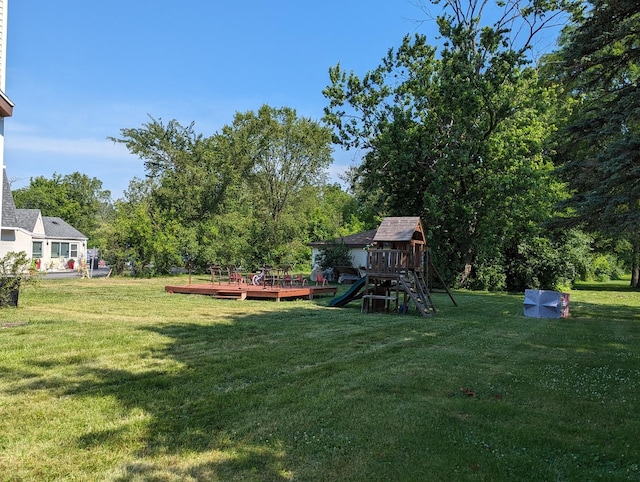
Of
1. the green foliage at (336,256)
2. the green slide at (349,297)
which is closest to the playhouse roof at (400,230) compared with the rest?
the green slide at (349,297)

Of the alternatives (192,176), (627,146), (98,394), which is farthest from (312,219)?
(98,394)

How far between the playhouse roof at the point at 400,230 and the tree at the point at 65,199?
47.8 meters

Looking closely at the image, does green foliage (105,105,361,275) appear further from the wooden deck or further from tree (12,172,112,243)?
tree (12,172,112,243)

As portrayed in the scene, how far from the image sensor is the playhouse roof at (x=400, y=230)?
15617mm

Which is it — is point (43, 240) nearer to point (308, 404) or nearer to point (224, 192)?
point (224, 192)

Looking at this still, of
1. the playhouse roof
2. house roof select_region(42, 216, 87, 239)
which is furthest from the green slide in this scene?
house roof select_region(42, 216, 87, 239)

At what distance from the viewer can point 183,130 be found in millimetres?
40094

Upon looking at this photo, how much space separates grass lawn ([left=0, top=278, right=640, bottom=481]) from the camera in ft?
12.6

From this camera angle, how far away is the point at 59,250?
126ft

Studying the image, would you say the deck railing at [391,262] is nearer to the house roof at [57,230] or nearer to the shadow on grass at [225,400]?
the shadow on grass at [225,400]

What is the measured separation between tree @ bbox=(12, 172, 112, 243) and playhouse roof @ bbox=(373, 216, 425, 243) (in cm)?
4784

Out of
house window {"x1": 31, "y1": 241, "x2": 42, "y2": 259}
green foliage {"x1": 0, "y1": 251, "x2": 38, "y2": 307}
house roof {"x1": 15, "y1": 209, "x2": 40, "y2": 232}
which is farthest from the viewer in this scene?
house window {"x1": 31, "y1": 241, "x2": 42, "y2": 259}

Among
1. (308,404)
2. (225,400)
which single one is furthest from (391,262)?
(225,400)

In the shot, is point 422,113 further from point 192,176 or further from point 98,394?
point 98,394
